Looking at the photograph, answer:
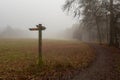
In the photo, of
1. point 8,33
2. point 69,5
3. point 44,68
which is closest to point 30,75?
point 44,68

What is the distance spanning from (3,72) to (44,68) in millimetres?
2446

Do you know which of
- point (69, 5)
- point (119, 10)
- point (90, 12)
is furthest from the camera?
point (90, 12)

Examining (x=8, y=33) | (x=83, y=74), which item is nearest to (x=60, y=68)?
(x=83, y=74)

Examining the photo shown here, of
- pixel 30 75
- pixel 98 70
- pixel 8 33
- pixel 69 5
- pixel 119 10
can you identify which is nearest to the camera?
pixel 30 75

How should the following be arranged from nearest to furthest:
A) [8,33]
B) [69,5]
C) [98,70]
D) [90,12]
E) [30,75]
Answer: [30,75] → [98,70] → [69,5] → [90,12] → [8,33]

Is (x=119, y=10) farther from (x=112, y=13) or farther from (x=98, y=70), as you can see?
(x=98, y=70)

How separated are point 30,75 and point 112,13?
63.7 feet

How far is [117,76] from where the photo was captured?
9.89 meters

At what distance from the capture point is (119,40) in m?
27.0

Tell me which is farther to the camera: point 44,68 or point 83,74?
point 44,68

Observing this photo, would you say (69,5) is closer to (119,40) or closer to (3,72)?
(119,40)

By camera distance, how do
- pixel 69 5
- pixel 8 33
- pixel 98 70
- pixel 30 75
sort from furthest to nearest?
pixel 8 33, pixel 69 5, pixel 98 70, pixel 30 75

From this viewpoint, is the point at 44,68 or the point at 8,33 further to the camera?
the point at 8,33

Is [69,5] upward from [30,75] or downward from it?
upward
